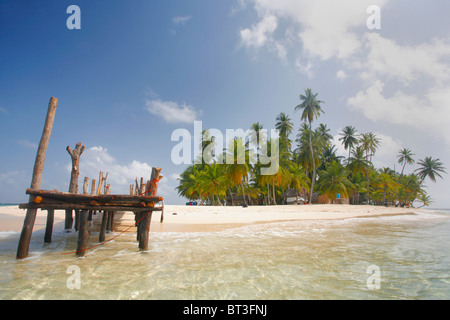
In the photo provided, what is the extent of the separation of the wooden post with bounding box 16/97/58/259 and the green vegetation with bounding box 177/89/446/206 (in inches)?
1043

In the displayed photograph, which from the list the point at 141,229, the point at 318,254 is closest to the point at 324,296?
the point at 318,254

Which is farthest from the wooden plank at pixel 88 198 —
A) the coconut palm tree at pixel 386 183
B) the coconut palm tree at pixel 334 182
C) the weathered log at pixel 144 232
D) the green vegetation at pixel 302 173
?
the coconut palm tree at pixel 386 183

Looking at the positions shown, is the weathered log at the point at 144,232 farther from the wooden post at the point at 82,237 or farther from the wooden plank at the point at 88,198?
the wooden post at the point at 82,237

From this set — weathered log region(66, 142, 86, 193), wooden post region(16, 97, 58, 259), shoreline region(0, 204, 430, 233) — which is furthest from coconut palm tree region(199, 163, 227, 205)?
wooden post region(16, 97, 58, 259)

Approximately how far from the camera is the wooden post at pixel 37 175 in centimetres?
574

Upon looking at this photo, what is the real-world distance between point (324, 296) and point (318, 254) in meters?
3.00

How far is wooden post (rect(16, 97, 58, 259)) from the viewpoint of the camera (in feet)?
18.8

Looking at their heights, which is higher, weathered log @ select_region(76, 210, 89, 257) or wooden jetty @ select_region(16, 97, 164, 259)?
wooden jetty @ select_region(16, 97, 164, 259)

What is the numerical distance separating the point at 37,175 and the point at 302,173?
3870cm

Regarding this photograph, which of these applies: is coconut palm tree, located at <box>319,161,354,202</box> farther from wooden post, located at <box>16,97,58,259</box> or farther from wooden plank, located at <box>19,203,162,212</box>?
wooden post, located at <box>16,97,58,259</box>

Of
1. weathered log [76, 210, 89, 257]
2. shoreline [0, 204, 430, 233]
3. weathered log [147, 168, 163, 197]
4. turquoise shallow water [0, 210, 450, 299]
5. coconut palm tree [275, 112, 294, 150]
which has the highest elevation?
coconut palm tree [275, 112, 294, 150]

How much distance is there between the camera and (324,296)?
3.63m

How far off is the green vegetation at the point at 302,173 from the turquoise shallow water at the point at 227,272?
25849mm
